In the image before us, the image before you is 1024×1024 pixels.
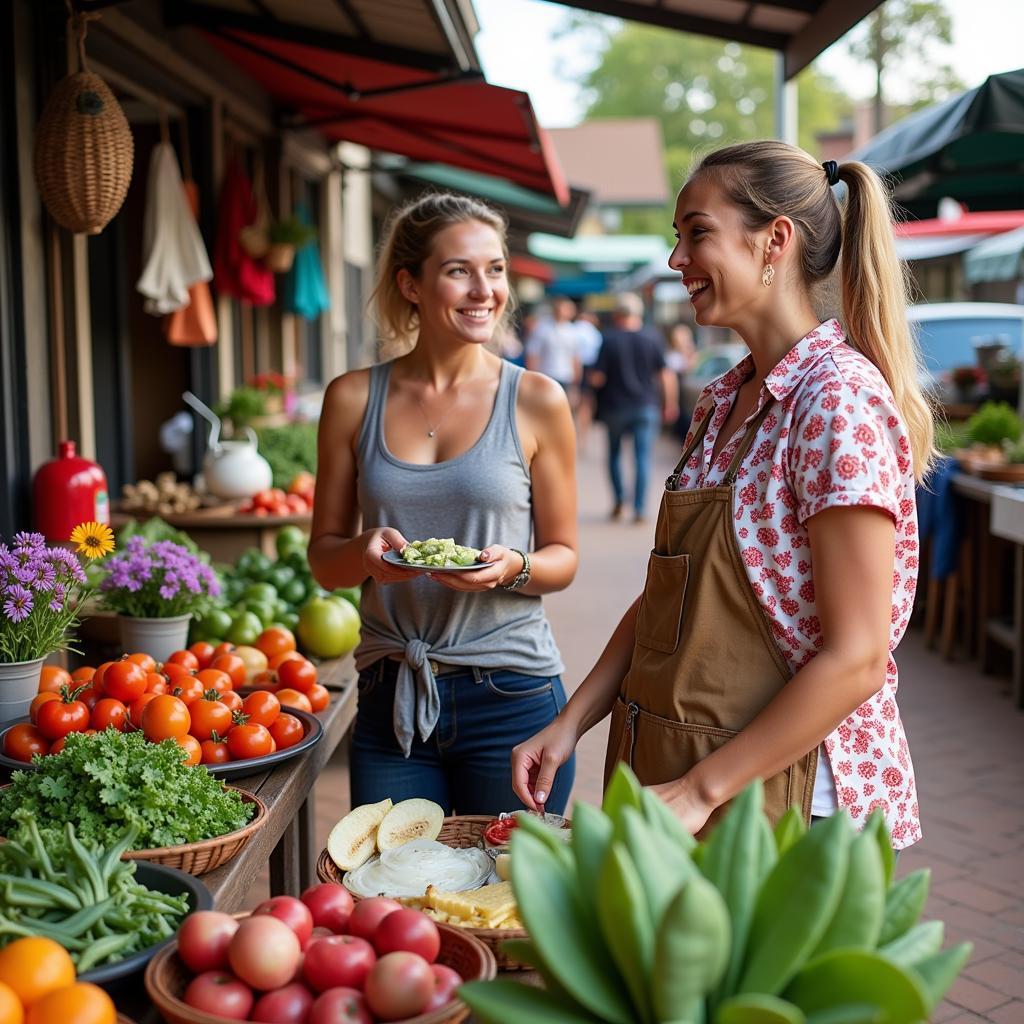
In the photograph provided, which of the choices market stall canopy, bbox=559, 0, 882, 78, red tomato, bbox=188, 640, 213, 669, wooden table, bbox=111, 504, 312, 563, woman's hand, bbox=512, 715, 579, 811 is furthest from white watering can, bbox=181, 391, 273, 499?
woman's hand, bbox=512, 715, 579, 811

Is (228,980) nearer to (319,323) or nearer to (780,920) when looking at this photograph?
(780,920)

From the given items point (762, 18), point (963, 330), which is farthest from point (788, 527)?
point (963, 330)

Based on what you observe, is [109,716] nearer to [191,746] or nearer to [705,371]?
[191,746]

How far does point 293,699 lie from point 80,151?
221 centimetres

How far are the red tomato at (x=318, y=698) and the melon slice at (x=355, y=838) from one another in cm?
97

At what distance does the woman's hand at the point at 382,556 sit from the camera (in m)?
2.48

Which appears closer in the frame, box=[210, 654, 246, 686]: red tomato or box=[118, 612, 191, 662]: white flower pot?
box=[210, 654, 246, 686]: red tomato

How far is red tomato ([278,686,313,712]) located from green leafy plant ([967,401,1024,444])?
18.9 ft

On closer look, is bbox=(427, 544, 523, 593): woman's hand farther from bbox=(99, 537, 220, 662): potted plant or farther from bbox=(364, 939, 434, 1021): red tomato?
bbox=(99, 537, 220, 662): potted plant

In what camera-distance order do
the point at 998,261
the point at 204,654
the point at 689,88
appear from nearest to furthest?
the point at 204,654 → the point at 998,261 → the point at 689,88

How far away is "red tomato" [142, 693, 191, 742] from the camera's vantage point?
2.29 m

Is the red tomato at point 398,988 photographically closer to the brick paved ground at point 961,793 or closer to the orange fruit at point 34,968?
the orange fruit at point 34,968

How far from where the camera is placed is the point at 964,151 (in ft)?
25.5

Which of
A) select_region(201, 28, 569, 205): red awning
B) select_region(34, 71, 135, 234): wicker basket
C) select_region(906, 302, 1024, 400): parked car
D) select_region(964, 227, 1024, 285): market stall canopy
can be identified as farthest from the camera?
select_region(906, 302, 1024, 400): parked car
